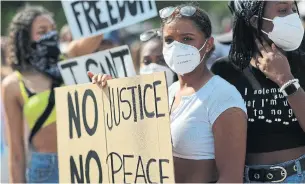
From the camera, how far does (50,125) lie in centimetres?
461

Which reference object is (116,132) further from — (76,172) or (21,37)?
(21,37)

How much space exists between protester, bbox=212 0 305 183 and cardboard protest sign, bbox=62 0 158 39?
1.17m

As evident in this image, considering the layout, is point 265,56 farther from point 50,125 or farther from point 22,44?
point 22,44

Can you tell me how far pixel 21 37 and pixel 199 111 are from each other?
2.13 m

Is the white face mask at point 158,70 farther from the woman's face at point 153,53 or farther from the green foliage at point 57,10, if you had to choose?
the green foliage at point 57,10

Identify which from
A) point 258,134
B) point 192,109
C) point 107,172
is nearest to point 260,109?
point 258,134

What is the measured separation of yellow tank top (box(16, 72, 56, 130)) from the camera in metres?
4.59

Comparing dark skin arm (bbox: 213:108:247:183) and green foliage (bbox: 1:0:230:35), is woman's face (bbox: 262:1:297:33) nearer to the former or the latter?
dark skin arm (bbox: 213:108:247:183)

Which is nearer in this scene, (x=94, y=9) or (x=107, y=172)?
(x=107, y=172)

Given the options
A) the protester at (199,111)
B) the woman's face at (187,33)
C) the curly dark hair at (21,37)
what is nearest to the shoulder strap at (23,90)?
the curly dark hair at (21,37)

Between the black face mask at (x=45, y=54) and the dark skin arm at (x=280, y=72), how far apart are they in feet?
6.40

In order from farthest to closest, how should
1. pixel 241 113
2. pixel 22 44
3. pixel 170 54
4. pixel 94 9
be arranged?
pixel 22 44 < pixel 94 9 < pixel 170 54 < pixel 241 113

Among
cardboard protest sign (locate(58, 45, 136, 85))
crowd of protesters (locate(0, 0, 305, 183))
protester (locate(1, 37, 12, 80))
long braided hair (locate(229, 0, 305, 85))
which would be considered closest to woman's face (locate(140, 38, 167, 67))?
cardboard protest sign (locate(58, 45, 136, 85))

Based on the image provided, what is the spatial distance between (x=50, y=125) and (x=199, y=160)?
5.42 ft
